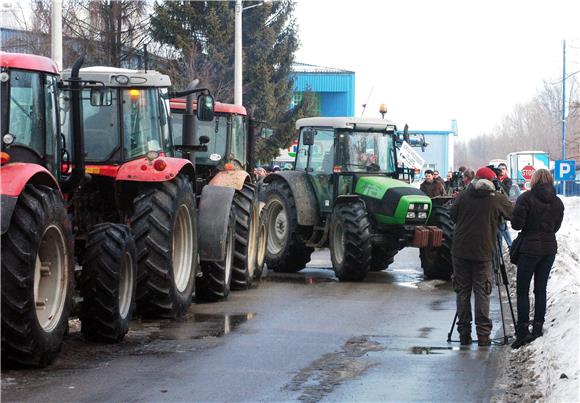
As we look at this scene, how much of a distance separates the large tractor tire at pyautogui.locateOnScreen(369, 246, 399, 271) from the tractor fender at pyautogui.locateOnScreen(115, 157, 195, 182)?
24.3 feet

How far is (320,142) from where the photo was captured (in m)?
20.4

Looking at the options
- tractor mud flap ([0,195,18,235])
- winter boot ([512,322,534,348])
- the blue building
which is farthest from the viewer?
the blue building

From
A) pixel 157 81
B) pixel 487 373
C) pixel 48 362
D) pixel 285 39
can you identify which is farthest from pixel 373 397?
pixel 285 39

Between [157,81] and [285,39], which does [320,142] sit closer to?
[157,81]

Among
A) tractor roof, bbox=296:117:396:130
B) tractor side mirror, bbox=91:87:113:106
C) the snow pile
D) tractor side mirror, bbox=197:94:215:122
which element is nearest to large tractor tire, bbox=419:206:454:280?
tractor roof, bbox=296:117:396:130

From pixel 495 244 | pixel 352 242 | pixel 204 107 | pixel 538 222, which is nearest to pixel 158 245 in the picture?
pixel 204 107

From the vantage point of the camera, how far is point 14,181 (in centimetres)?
925

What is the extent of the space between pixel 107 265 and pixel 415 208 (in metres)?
8.77

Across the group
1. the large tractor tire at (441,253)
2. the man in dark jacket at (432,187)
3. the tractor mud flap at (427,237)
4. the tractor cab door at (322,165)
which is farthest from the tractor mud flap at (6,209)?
the man in dark jacket at (432,187)

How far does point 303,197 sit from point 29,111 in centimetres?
1044

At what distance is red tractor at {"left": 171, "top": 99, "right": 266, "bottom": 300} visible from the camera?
15.5 meters

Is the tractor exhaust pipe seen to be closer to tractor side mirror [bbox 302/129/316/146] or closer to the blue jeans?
the blue jeans

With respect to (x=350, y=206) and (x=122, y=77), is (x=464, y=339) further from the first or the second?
(x=350, y=206)

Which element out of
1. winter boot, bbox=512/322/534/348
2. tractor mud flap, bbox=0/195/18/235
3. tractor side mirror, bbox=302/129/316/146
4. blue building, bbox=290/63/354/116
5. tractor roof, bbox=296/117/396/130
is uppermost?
blue building, bbox=290/63/354/116
